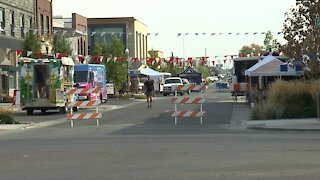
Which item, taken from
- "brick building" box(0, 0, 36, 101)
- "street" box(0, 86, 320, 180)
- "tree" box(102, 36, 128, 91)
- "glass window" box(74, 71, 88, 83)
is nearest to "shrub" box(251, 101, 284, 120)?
"street" box(0, 86, 320, 180)

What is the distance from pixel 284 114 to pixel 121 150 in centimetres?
1079

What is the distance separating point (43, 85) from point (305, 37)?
13.2 meters

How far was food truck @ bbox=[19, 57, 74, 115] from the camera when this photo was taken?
3006 cm

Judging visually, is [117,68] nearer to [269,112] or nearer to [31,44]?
[31,44]

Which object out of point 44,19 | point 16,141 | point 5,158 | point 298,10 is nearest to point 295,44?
point 298,10

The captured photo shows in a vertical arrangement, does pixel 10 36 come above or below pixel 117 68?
above

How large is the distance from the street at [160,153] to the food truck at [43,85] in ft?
29.4

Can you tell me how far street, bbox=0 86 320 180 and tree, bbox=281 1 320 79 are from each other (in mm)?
7692

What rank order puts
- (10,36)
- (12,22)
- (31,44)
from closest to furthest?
(31,44) → (10,36) → (12,22)

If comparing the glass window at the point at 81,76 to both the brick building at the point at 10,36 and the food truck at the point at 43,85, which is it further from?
the food truck at the point at 43,85

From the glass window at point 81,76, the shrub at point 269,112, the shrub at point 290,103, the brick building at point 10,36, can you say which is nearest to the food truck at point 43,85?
the glass window at point 81,76

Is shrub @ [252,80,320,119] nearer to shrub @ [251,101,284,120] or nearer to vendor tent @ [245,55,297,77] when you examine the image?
shrub @ [251,101,284,120]

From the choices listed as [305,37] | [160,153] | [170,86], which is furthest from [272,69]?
[170,86]

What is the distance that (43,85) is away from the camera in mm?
30766
